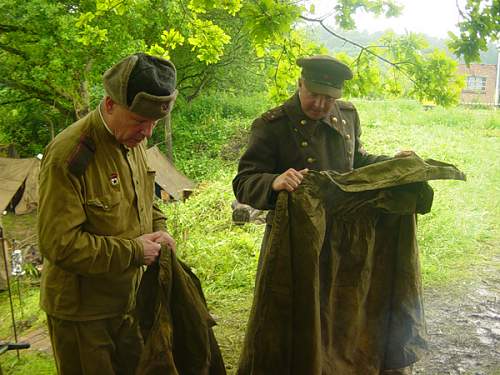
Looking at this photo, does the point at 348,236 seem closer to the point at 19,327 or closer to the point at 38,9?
the point at 19,327

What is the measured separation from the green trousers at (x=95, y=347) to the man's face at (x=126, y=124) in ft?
2.73

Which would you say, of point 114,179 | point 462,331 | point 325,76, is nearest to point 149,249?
point 114,179

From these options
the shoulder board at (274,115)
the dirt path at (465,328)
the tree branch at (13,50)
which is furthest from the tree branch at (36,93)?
the shoulder board at (274,115)

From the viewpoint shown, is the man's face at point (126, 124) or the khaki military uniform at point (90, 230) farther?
the man's face at point (126, 124)

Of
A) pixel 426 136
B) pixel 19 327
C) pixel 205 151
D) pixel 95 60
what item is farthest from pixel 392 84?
pixel 205 151

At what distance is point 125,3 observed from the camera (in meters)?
5.23

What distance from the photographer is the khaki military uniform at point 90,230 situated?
197 cm

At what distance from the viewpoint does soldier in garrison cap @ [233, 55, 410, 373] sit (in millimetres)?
2475

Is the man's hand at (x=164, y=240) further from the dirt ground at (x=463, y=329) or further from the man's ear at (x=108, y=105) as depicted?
the dirt ground at (x=463, y=329)

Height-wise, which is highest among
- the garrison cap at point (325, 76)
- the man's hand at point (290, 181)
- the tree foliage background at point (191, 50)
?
the tree foliage background at point (191, 50)

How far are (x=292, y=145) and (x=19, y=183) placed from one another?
532 inches

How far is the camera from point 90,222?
211cm

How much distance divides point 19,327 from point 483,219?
663 centimetres

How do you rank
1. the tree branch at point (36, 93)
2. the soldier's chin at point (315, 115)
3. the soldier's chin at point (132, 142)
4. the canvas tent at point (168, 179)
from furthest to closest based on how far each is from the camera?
1. the tree branch at point (36, 93)
2. the canvas tent at point (168, 179)
3. the soldier's chin at point (315, 115)
4. the soldier's chin at point (132, 142)
